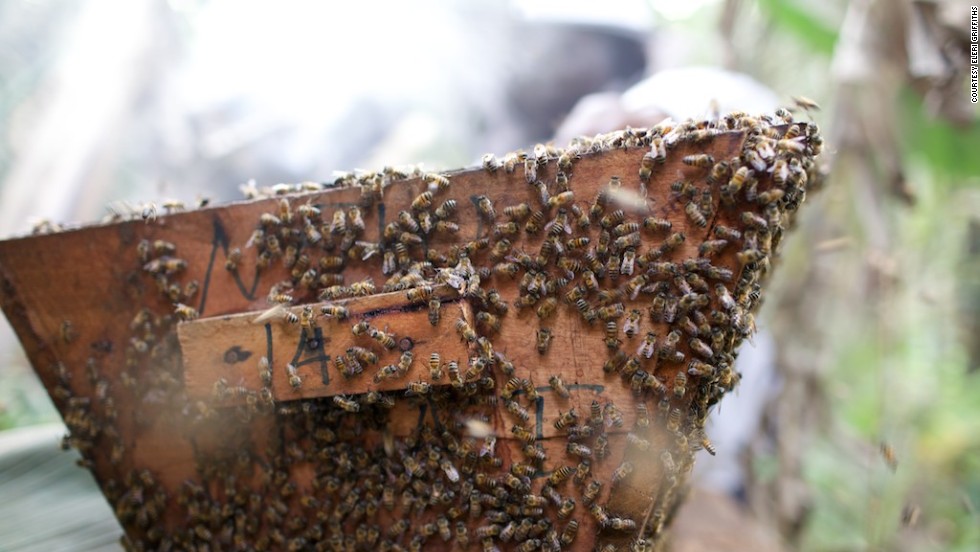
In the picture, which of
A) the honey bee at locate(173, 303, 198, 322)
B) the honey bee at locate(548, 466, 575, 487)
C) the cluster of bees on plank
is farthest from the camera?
the honey bee at locate(173, 303, 198, 322)

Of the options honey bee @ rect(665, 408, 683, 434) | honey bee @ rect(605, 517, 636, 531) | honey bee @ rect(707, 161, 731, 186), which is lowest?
honey bee @ rect(605, 517, 636, 531)

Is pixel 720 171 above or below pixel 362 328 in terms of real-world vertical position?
above

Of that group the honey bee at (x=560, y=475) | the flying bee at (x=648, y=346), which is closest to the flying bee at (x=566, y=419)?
the honey bee at (x=560, y=475)

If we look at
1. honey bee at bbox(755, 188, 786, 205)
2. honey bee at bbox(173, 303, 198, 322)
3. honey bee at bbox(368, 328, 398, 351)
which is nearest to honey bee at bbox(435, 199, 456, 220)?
honey bee at bbox(368, 328, 398, 351)

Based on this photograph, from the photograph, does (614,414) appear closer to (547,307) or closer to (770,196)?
(547,307)

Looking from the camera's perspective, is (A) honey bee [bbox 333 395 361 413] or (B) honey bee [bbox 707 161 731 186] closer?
(B) honey bee [bbox 707 161 731 186]

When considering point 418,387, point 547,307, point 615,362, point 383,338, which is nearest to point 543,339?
point 547,307

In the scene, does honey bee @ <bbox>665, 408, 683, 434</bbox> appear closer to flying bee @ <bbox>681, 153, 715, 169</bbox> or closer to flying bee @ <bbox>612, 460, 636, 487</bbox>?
flying bee @ <bbox>612, 460, 636, 487</bbox>

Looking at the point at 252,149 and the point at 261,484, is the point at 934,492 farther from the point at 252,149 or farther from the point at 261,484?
the point at 252,149

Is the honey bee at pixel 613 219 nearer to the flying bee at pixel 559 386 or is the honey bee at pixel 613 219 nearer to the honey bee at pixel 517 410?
the flying bee at pixel 559 386
